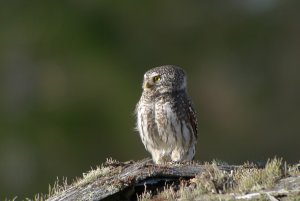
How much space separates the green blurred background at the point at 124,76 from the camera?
1626 inches

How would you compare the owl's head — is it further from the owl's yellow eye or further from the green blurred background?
the green blurred background

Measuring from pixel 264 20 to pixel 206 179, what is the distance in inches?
1596

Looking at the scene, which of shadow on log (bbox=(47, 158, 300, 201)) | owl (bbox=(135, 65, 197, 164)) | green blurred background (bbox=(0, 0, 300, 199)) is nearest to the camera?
shadow on log (bbox=(47, 158, 300, 201))

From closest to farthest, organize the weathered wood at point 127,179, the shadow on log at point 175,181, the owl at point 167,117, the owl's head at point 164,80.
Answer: the shadow on log at point 175,181, the weathered wood at point 127,179, the owl at point 167,117, the owl's head at point 164,80

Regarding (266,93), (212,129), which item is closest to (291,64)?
(266,93)

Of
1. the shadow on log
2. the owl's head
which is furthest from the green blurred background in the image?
the shadow on log

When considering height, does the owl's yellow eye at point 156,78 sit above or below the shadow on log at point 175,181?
above

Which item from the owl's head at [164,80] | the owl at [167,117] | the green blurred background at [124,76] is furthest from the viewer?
the green blurred background at [124,76]

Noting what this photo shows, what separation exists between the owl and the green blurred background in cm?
2075

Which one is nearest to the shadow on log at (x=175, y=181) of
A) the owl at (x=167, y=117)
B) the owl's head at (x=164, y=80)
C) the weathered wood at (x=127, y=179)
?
the weathered wood at (x=127, y=179)

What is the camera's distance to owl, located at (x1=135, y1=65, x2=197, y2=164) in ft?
47.7

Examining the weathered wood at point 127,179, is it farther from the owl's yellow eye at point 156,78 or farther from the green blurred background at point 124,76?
the green blurred background at point 124,76

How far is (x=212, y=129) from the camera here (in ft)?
139

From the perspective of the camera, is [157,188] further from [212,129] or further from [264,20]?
[264,20]
